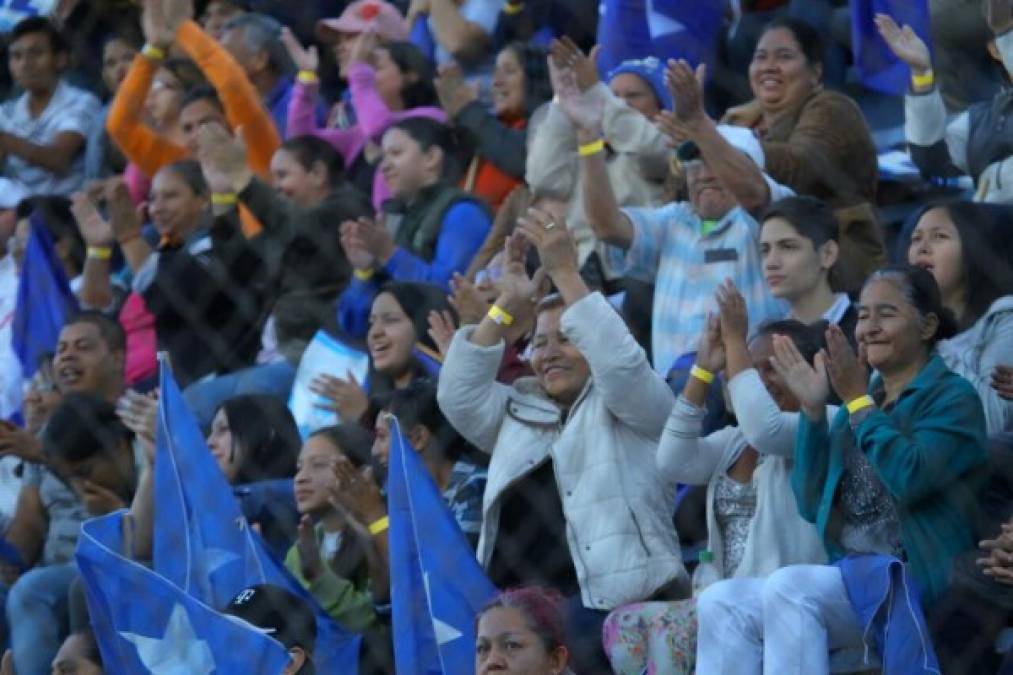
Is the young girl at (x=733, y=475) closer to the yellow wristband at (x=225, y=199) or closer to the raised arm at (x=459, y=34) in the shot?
the yellow wristband at (x=225, y=199)

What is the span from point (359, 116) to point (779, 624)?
3909mm

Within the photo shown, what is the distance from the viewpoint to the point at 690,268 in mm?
6582

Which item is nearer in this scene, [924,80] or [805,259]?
[805,259]

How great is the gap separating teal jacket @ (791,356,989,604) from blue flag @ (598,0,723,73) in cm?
262

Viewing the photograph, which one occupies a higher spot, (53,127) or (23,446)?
(53,127)

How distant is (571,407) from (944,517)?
104cm

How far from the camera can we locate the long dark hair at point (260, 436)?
23.2ft

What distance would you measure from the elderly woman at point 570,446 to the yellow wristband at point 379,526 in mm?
296

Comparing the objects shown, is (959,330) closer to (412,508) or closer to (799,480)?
(799,480)

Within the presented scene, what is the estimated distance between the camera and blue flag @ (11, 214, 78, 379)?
28.2ft

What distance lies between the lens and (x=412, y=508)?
596 centimetres

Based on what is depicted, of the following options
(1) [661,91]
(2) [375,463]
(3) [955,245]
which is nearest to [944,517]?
(3) [955,245]

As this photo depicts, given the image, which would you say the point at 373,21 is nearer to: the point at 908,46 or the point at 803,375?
→ the point at 908,46

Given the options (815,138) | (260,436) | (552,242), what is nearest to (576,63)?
(815,138)
